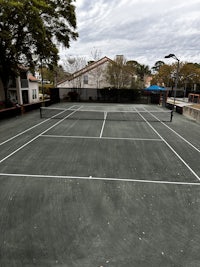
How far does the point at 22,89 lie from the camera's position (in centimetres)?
3097

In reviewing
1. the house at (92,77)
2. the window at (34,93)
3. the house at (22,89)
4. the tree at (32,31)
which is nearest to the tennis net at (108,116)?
the tree at (32,31)

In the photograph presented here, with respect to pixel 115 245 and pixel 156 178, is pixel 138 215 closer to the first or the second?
pixel 115 245

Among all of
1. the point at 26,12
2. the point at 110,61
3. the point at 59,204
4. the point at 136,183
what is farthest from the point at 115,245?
the point at 110,61

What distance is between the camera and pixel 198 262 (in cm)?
379

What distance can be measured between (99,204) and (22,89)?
29207mm

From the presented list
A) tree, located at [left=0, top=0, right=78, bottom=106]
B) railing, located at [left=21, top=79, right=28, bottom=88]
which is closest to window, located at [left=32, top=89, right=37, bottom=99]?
railing, located at [left=21, top=79, right=28, bottom=88]

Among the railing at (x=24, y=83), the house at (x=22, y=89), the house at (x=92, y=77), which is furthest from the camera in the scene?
the house at (x=92, y=77)

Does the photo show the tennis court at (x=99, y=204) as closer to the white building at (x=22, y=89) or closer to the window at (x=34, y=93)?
the white building at (x=22, y=89)

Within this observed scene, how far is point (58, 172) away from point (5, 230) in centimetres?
314

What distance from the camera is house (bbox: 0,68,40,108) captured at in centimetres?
2941

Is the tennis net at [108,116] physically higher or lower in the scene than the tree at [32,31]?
lower

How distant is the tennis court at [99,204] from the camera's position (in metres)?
3.93

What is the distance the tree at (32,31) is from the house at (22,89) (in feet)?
21.9

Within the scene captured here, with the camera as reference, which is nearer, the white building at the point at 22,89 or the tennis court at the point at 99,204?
the tennis court at the point at 99,204
